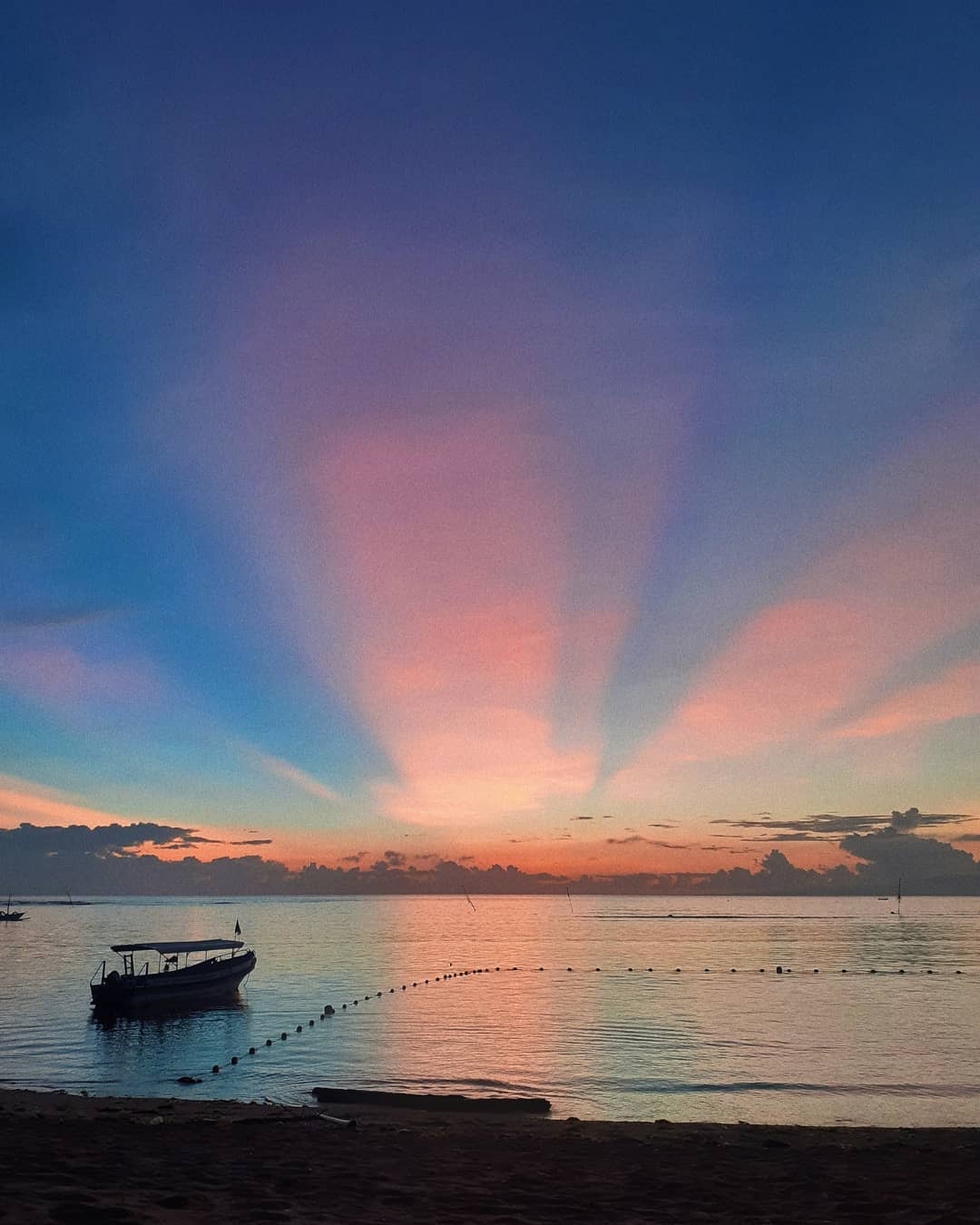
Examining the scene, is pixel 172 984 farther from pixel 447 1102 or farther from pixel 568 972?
pixel 568 972

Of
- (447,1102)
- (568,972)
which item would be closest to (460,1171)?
(447,1102)

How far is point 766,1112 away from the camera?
36.7 m

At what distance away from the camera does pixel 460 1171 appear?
68.8ft

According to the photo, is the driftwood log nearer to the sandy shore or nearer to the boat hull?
the sandy shore

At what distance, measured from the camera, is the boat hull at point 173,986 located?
68250 mm

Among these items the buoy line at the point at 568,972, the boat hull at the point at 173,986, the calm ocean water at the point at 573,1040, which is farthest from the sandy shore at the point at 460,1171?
the buoy line at the point at 568,972

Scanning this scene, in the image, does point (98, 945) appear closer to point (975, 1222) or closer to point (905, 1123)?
point (905, 1123)

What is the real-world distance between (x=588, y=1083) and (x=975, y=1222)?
97.6ft

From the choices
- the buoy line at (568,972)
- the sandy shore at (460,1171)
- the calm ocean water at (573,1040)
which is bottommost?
the buoy line at (568,972)

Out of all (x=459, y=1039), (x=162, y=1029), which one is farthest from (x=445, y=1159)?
(x=162, y=1029)

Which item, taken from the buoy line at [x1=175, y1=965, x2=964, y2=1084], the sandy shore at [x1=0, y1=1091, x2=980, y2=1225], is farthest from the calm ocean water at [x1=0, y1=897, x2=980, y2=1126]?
the sandy shore at [x1=0, y1=1091, x2=980, y2=1225]

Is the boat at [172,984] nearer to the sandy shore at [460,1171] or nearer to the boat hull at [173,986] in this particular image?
the boat hull at [173,986]

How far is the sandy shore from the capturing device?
51.9 feet

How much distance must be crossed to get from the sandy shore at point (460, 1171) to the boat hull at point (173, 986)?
4184cm
